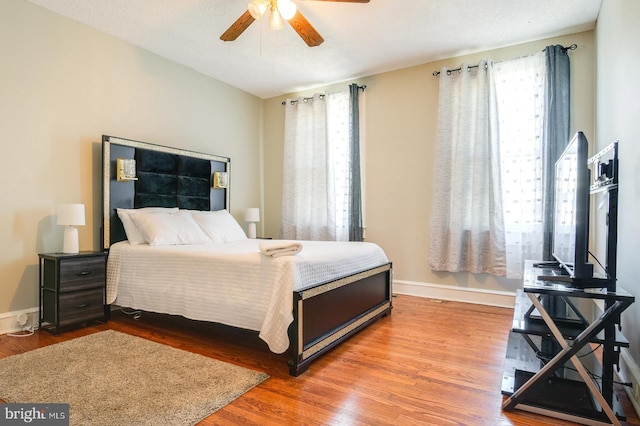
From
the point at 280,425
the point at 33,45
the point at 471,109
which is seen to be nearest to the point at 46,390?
the point at 280,425

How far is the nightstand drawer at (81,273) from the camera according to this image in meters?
2.96

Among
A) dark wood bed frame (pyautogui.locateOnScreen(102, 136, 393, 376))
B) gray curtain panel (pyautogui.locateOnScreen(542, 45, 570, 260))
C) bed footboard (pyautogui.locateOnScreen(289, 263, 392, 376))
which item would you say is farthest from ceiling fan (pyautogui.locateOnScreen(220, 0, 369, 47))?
gray curtain panel (pyautogui.locateOnScreen(542, 45, 570, 260))

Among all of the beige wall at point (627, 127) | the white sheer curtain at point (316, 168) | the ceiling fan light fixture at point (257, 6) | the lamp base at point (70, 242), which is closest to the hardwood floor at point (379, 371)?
the beige wall at point (627, 127)

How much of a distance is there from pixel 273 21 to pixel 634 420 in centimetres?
337

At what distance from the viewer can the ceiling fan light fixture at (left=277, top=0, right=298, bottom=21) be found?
259cm

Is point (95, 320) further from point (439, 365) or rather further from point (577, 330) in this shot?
point (577, 330)

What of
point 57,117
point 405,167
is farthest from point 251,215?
point 57,117

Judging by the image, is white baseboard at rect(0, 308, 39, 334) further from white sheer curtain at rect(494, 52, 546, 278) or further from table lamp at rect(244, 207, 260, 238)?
white sheer curtain at rect(494, 52, 546, 278)

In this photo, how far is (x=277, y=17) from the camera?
280cm

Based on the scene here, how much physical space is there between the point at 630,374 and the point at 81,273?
3.95 m

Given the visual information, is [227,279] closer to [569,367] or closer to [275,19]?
[275,19]

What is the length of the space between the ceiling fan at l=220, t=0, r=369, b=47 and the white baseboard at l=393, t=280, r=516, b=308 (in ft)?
9.88

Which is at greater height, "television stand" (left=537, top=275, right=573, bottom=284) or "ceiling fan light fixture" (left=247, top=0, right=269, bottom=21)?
"ceiling fan light fixture" (left=247, top=0, right=269, bottom=21)

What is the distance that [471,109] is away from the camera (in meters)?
4.03
